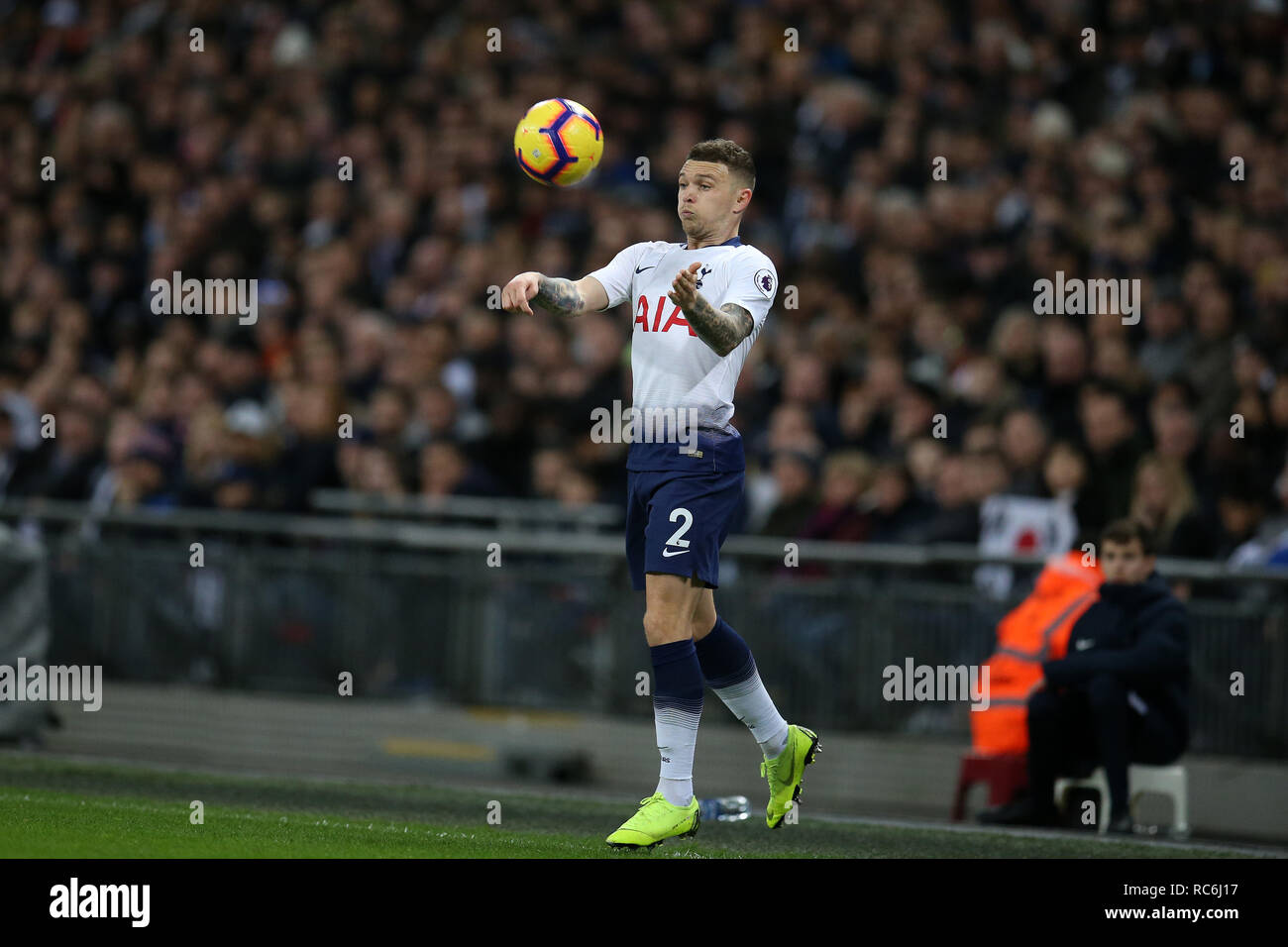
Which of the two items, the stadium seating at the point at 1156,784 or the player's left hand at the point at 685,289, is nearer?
the player's left hand at the point at 685,289

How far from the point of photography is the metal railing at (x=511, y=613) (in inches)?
429

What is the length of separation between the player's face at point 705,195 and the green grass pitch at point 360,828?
254 centimetres

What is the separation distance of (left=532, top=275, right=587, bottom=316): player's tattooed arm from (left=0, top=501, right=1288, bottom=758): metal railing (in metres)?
4.49

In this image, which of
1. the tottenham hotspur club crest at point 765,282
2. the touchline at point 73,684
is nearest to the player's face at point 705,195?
the tottenham hotspur club crest at point 765,282

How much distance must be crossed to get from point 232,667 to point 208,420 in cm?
244

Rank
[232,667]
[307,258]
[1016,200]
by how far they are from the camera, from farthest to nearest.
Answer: [307,258]
[1016,200]
[232,667]

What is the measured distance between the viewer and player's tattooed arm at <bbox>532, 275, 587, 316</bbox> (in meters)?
7.44

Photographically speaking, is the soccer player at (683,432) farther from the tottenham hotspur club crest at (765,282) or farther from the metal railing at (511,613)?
the metal railing at (511,613)

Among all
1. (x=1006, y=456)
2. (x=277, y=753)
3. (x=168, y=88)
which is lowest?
(x=277, y=753)

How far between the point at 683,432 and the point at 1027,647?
3.82m

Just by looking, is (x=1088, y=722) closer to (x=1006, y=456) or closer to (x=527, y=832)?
(x=1006, y=456)

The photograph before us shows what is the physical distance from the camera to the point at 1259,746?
1072 cm

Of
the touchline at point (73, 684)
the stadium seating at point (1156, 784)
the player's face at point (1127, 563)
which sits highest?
the player's face at point (1127, 563)
